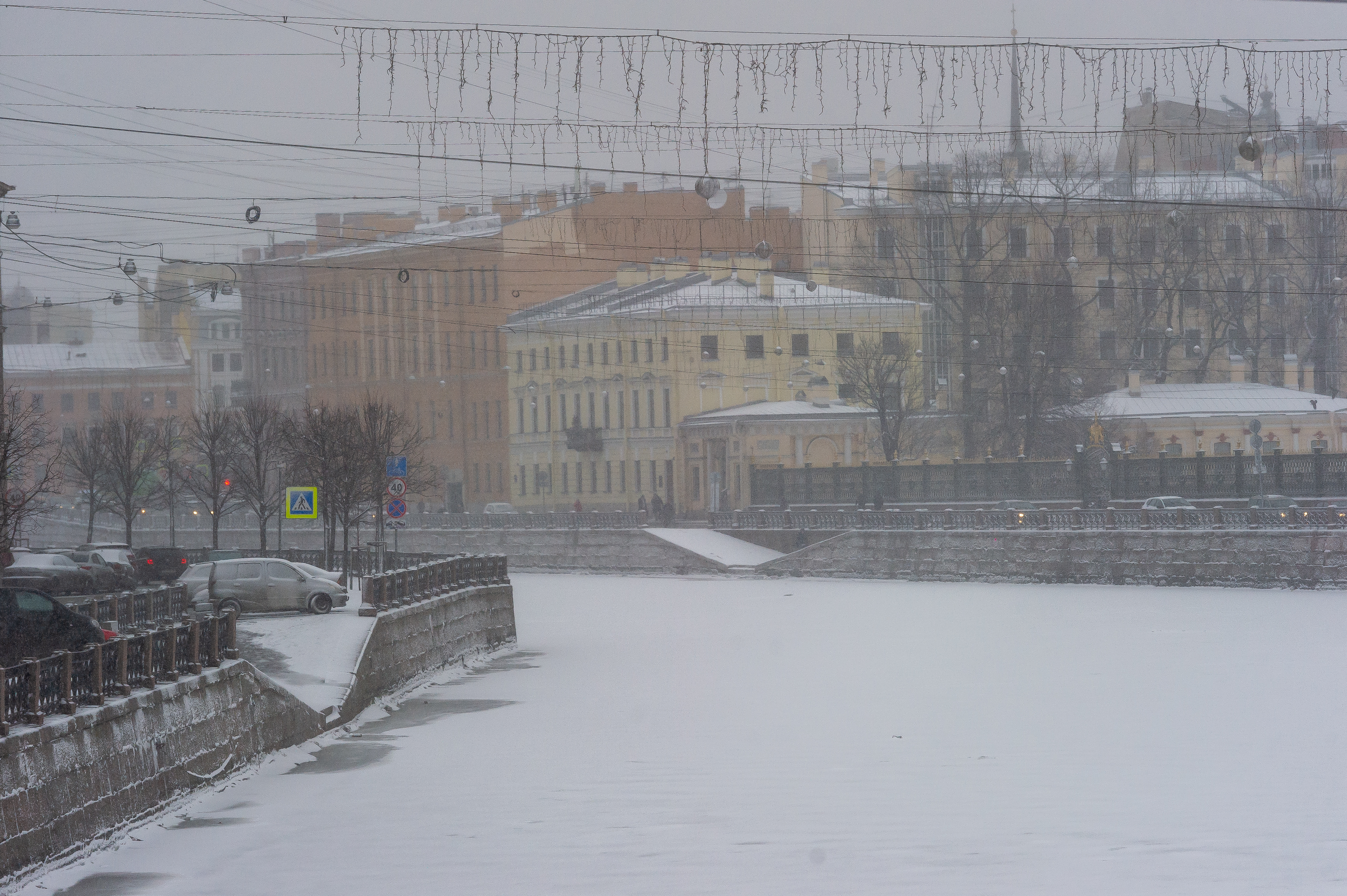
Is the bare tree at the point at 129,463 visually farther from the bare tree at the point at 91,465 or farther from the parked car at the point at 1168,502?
the parked car at the point at 1168,502

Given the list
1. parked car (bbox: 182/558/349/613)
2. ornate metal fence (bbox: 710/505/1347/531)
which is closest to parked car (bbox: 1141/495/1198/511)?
ornate metal fence (bbox: 710/505/1347/531)

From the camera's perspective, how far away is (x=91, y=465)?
65812 millimetres

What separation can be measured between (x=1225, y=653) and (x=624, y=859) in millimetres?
20764

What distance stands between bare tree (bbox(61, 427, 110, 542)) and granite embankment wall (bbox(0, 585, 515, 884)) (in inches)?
1671

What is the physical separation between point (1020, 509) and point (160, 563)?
2628 cm

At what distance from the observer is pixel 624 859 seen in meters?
14.7

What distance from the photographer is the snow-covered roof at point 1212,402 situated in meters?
68.1

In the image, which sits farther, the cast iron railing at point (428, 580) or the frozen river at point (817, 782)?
the cast iron railing at point (428, 580)

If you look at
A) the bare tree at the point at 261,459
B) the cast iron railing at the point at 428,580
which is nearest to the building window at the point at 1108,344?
the bare tree at the point at 261,459

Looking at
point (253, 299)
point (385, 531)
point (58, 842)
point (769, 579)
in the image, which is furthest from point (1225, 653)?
point (253, 299)

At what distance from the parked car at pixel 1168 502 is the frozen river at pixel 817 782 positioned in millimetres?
18996

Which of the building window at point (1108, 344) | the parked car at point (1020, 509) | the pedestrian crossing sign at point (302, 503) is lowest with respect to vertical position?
the parked car at point (1020, 509)

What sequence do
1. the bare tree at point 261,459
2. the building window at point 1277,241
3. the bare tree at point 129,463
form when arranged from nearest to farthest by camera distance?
the bare tree at point 261,459 < the bare tree at point 129,463 < the building window at point 1277,241

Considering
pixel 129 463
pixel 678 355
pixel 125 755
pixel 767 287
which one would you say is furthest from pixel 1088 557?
pixel 125 755
